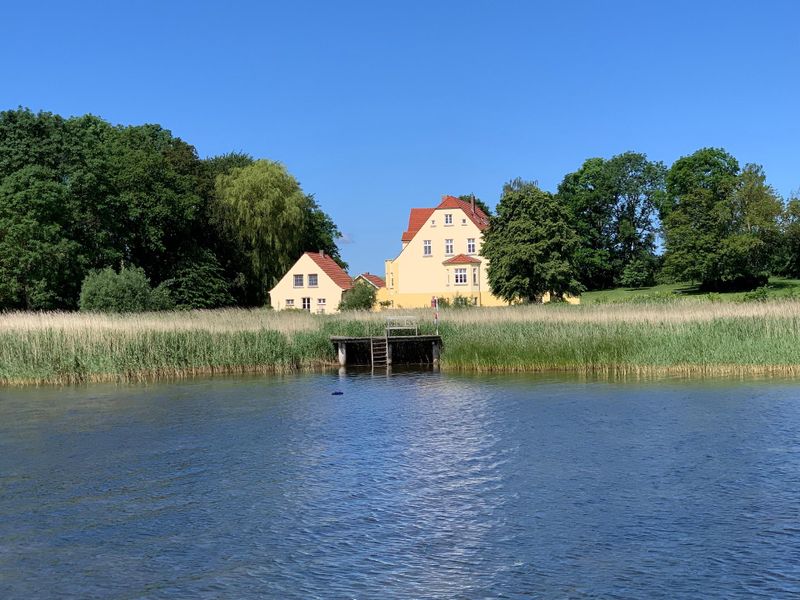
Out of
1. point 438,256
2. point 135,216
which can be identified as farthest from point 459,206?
point 135,216

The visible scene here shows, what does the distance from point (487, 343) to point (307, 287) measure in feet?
123

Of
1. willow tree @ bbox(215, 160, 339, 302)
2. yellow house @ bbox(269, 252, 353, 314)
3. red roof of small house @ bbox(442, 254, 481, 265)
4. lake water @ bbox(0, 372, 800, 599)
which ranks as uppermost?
willow tree @ bbox(215, 160, 339, 302)

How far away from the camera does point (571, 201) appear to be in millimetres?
92812

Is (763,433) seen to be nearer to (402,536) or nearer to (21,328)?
(402,536)

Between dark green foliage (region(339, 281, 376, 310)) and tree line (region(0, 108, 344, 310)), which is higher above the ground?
tree line (region(0, 108, 344, 310))

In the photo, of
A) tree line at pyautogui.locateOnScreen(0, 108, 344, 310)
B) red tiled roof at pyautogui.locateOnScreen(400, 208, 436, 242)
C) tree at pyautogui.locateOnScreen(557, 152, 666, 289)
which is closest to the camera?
tree line at pyautogui.locateOnScreen(0, 108, 344, 310)

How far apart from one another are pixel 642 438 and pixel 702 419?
2.66 meters

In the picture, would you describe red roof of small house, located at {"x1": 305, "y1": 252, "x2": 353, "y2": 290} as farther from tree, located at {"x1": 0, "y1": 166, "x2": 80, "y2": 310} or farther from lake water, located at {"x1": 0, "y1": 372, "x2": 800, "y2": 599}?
lake water, located at {"x1": 0, "y1": 372, "x2": 800, "y2": 599}

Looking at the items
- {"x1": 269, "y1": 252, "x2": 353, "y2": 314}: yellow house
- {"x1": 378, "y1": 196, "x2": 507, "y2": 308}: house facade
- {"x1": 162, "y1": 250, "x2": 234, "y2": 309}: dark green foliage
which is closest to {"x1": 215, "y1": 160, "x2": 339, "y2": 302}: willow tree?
{"x1": 269, "y1": 252, "x2": 353, "y2": 314}: yellow house

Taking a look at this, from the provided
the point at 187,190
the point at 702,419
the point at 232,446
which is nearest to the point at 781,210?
the point at 187,190

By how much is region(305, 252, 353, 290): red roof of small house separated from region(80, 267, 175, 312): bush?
80.7 ft

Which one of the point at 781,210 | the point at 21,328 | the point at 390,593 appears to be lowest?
the point at 390,593

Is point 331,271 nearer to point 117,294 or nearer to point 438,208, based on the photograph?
point 438,208

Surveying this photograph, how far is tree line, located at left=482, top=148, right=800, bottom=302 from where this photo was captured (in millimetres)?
54375
